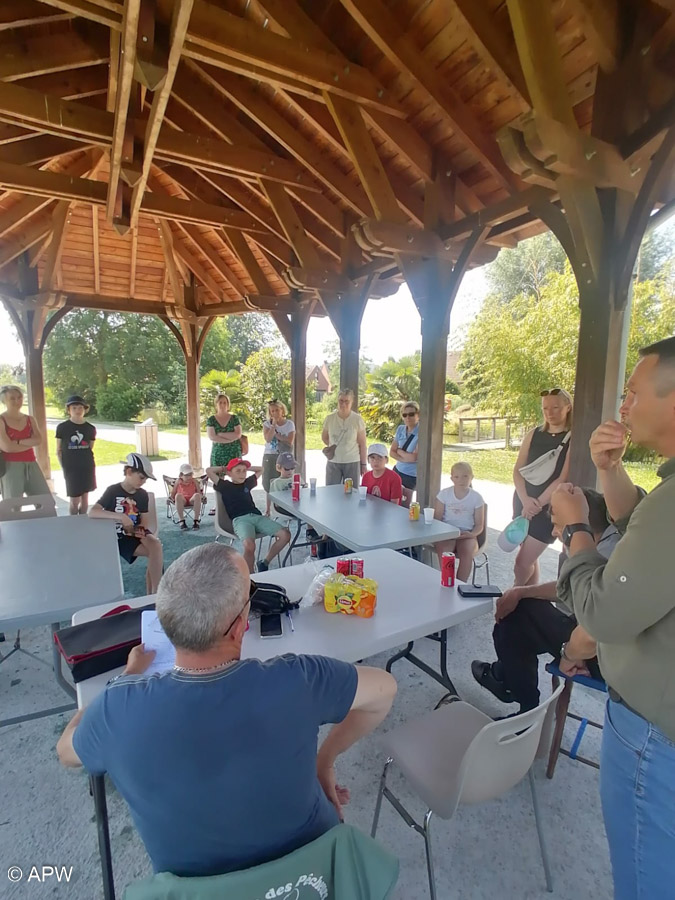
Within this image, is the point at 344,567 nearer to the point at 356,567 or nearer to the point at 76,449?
the point at 356,567

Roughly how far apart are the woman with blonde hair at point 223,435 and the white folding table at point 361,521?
1.37 metres

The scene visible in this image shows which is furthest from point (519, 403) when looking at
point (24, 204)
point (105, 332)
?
point (105, 332)

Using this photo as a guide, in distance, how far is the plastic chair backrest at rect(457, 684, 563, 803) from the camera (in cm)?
131

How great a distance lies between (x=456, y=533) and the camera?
325 cm

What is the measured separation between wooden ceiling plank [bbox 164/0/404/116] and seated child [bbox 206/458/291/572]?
9.69 feet

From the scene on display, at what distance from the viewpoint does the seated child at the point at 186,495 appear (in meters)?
5.74

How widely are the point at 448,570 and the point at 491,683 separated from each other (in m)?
0.67

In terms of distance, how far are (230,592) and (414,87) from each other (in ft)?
13.8

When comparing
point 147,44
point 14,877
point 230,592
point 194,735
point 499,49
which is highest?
point 499,49

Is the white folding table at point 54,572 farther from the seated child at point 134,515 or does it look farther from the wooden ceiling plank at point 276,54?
the wooden ceiling plank at point 276,54

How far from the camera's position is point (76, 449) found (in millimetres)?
5215

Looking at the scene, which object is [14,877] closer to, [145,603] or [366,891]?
[145,603]

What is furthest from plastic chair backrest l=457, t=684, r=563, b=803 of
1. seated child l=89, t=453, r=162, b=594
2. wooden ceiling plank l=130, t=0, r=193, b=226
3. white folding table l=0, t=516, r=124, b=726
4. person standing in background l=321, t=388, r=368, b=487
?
person standing in background l=321, t=388, r=368, b=487

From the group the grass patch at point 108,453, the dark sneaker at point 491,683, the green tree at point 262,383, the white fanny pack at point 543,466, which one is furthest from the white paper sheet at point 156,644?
the green tree at point 262,383
